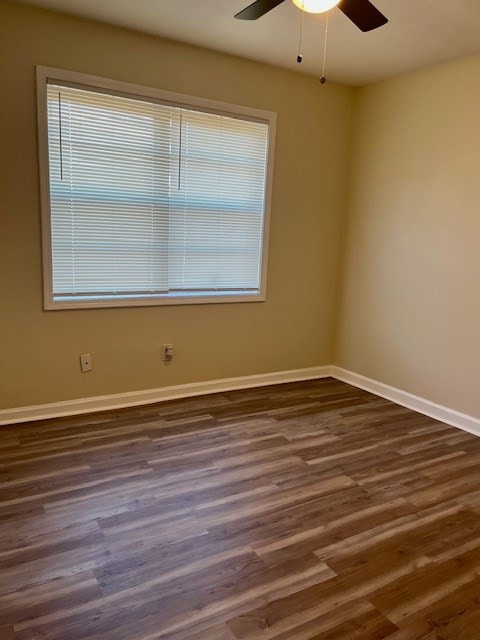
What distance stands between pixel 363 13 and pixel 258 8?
487mm

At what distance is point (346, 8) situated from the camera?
6.83ft

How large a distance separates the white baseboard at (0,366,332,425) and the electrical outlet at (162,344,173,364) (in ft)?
0.78

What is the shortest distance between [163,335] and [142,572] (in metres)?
2.01

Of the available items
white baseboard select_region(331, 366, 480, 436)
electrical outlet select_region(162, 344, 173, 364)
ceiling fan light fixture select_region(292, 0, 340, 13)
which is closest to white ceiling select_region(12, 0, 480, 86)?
ceiling fan light fixture select_region(292, 0, 340, 13)

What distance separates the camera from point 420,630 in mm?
1641

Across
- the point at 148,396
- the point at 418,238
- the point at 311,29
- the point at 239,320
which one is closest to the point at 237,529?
the point at 148,396

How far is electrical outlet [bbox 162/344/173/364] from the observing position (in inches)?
144

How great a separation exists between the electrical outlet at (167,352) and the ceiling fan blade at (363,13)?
2462 mm

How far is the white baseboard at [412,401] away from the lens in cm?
341

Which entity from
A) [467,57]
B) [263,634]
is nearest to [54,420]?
[263,634]

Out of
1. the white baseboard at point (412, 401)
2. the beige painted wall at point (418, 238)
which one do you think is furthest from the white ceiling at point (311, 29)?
the white baseboard at point (412, 401)

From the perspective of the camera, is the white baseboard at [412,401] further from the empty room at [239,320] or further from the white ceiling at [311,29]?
the white ceiling at [311,29]

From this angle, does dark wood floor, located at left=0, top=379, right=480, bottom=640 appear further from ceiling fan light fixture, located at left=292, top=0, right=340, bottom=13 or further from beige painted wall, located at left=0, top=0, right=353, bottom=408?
ceiling fan light fixture, located at left=292, top=0, right=340, bottom=13

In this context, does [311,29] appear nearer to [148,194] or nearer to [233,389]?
[148,194]
